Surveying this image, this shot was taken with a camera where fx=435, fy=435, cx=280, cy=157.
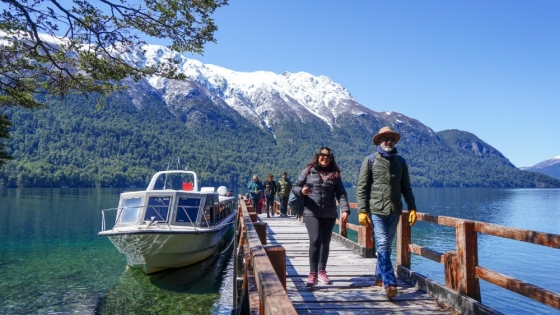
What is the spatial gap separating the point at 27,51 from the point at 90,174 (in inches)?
6430

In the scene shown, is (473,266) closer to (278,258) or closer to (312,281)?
(312,281)

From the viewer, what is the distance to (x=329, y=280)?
21.2ft

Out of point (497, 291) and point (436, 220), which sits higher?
point (436, 220)

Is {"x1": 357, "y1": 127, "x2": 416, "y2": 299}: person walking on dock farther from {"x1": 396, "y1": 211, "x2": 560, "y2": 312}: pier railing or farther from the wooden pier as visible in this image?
{"x1": 396, "y1": 211, "x2": 560, "y2": 312}: pier railing

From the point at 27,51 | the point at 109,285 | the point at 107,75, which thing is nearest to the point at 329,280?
the point at 107,75

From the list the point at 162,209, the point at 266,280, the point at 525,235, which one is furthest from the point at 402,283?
the point at 162,209

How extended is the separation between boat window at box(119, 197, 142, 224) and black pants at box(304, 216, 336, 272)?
11273 mm

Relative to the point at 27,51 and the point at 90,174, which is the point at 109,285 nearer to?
the point at 27,51

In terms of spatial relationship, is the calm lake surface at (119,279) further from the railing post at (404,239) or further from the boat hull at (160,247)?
the railing post at (404,239)

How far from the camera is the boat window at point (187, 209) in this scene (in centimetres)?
1670

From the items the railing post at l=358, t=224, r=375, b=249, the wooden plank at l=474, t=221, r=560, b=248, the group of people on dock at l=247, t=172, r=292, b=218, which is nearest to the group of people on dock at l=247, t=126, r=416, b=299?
the wooden plank at l=474, t=221, r=560, b=248

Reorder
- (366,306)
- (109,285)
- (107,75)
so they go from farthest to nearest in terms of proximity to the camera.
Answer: (109,285)
(107,75)
(366,306)

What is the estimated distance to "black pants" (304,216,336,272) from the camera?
6.40m

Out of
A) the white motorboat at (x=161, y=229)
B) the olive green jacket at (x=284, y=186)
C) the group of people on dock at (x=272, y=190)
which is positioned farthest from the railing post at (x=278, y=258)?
the olive green jacket at (x=284, y=186)
